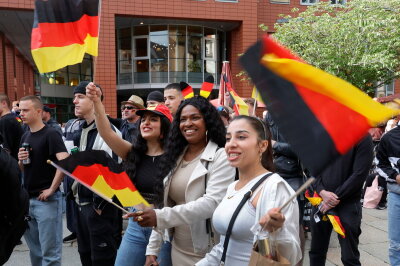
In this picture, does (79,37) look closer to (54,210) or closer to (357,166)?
(54,210)

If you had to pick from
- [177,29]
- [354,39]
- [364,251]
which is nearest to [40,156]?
[364,251]

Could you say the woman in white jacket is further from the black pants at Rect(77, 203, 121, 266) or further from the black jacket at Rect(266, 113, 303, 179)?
the black jacket at Rect(266, 113, 303, 179)

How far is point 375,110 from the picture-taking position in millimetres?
1541

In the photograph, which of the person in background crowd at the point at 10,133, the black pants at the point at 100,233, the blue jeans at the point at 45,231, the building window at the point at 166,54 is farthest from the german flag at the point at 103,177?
the building window at the point at 166,54

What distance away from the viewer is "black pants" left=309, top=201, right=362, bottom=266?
3314mm

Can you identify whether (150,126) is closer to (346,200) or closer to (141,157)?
(141,157)

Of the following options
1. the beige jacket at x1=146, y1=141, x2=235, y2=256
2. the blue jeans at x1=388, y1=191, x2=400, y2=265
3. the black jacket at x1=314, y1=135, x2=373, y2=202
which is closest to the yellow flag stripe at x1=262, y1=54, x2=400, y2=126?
the beige jacket at x1=146, y1=141, x2=235, y2=256

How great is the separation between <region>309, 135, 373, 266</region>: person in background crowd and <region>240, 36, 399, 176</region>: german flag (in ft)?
6.35

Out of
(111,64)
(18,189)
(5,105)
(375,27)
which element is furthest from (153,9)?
(18,189)

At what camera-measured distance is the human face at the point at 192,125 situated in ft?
9.00

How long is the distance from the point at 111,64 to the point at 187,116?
1690 centimetres

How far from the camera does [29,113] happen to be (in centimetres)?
388

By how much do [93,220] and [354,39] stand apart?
41.9 ft

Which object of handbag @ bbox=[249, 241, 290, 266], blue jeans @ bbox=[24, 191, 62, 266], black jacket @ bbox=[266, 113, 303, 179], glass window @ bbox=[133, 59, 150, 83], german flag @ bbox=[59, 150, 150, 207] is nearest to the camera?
handbag @ bbox=[249, 241, 290, 266]
